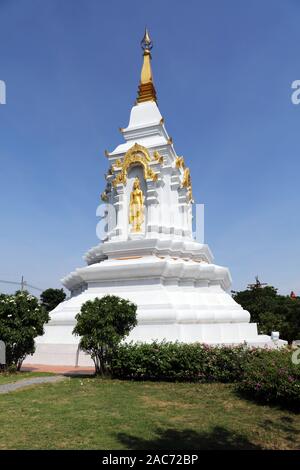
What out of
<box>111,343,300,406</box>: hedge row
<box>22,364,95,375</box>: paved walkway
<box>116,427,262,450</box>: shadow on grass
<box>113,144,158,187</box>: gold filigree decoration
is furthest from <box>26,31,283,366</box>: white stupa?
<box>116,427,262,450</box>: shadow on grass

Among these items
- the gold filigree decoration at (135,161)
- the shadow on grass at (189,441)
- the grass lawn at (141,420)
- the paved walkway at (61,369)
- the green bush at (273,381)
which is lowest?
the shadow on grass at (189,441)

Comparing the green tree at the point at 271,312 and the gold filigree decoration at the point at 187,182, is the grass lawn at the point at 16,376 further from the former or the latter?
the green tree at the point at 271,312

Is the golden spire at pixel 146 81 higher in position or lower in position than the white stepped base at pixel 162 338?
higher

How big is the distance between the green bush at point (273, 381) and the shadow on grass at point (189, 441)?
2.60m

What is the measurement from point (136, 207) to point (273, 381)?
14.7 metres

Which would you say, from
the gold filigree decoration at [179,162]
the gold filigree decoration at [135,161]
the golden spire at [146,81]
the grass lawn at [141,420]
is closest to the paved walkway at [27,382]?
the grass lawn at [141,420]

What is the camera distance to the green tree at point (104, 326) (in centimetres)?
1284

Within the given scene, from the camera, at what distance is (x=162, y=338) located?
1598cm

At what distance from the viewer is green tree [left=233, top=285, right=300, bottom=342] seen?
3328 cm

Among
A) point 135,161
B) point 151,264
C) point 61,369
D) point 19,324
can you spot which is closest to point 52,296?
point 135,161

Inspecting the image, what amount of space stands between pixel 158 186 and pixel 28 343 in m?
11.7
